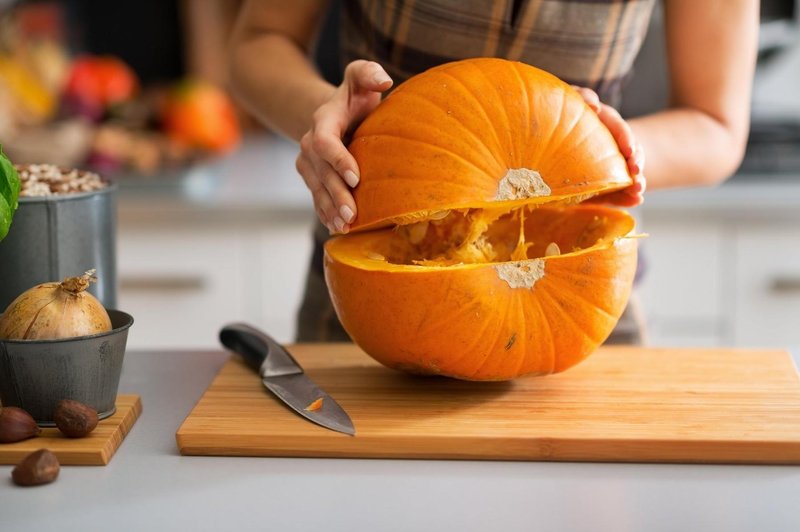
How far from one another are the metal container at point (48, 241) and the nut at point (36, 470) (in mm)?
225

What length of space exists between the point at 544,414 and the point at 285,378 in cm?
24

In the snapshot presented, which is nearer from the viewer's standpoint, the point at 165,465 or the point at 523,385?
the point at 165,465

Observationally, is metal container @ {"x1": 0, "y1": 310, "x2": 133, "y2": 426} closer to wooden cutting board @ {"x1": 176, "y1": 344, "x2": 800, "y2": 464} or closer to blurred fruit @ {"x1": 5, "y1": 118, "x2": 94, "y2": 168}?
wooden cutting board @ {"x1": 176, "y1": 344, "x2": 800, "y2": 464}

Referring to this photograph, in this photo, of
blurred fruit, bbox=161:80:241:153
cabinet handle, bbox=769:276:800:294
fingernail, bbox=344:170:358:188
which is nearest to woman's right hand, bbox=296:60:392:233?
fingernail, bbox=344:170:358:188

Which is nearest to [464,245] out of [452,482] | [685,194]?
[452,482]

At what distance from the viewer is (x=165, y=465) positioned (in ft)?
2.60

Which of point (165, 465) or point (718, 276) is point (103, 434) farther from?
point (718, 276)

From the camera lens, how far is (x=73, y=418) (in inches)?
31.2

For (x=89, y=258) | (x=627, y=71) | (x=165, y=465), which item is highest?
(x=627, y=71)

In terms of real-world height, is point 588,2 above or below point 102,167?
above

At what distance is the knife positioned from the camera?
84cm

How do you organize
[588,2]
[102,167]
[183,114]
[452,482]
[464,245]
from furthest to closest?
[183,114] < [102,167] < [588,2] < [464,245] < [452,482]

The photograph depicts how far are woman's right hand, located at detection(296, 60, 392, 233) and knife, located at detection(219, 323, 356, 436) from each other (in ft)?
0.46

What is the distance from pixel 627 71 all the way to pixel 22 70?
1.83 m
